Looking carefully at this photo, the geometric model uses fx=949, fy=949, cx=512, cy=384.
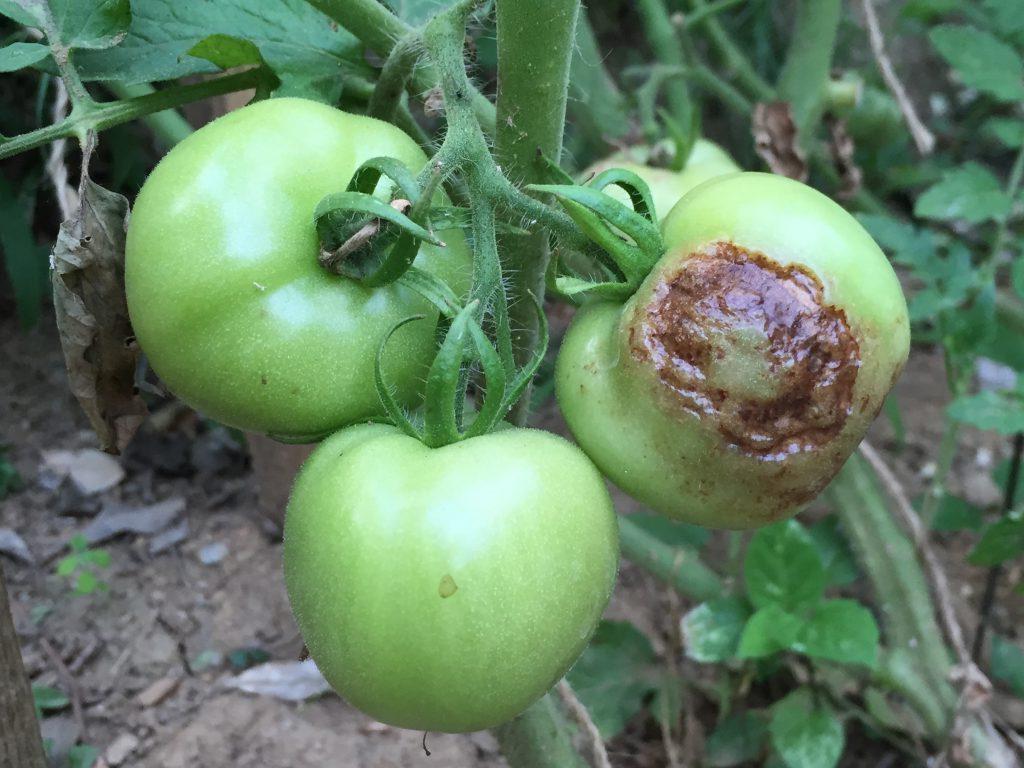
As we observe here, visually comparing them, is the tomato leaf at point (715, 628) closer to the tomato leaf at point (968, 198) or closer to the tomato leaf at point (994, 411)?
the tomato leaf at point (994, 411)

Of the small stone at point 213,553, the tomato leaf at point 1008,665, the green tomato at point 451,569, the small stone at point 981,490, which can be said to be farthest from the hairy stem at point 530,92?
the small stone at point 981,490

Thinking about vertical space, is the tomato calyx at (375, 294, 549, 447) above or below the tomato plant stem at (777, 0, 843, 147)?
above

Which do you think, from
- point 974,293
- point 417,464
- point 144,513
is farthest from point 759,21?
point 417,464

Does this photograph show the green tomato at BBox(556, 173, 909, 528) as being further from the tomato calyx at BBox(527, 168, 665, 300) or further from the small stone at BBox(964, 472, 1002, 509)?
the small stone at BBox(964, 472, 1002, 509)

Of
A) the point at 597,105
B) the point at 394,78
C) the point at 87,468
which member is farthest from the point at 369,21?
the point at 87,468

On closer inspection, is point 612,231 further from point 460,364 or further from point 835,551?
point 835,551

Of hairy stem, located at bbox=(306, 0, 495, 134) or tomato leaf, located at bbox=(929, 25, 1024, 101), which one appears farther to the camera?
tomato leaf, located at bbox=(929, 25, 1024, 101)

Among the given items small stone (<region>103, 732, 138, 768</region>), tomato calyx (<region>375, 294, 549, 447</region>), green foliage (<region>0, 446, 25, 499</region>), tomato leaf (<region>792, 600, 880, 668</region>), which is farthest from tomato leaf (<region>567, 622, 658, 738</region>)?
green foliage (<region>0, 446, 25, 499</region>)
